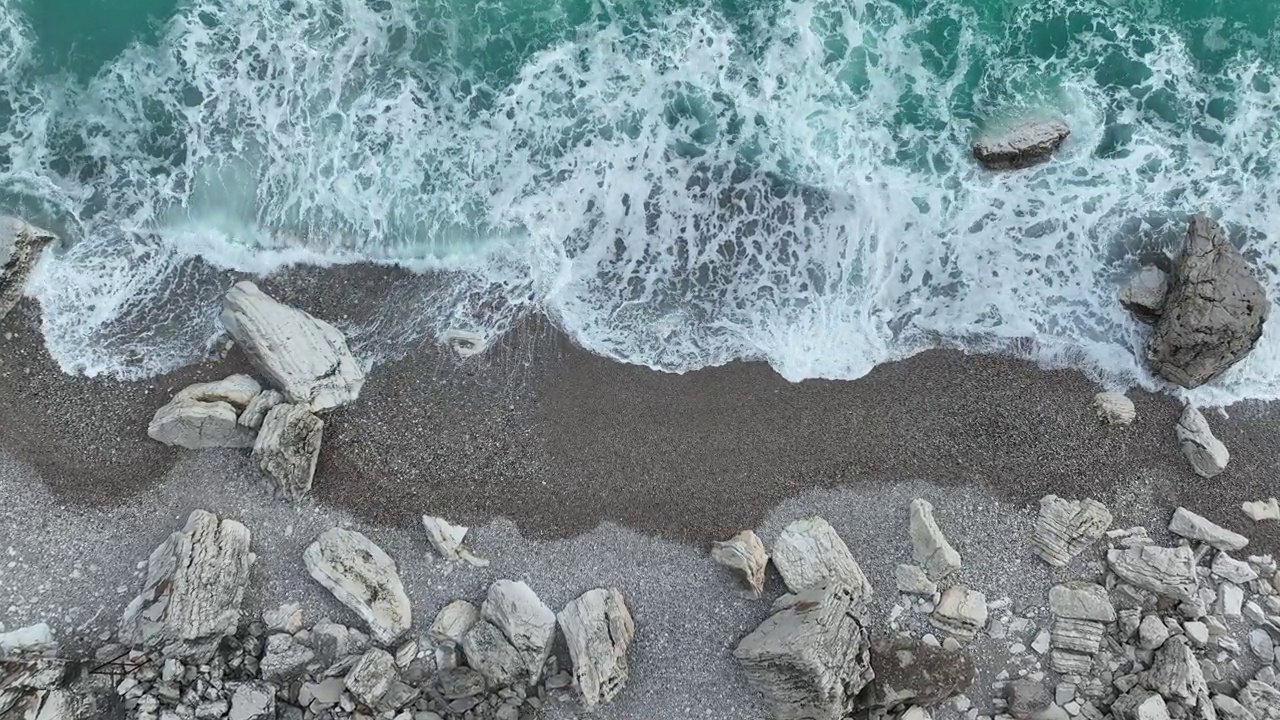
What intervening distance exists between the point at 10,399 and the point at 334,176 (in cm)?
707

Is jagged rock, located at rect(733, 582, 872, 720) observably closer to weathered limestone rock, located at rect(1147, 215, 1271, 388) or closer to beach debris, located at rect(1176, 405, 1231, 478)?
beach debris, located at rect(1176, 405, 1231, 478)

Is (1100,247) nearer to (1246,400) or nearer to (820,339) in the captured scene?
(1246,400)

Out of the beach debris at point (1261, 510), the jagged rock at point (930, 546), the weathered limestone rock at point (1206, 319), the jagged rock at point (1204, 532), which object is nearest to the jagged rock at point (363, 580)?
the jagged rock at point (930, 546)

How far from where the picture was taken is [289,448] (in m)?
12.6

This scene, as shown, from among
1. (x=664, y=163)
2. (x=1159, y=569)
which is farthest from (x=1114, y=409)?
(x=664, y=163)

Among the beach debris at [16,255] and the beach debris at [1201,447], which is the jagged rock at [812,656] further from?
the beach debris at [16,255]

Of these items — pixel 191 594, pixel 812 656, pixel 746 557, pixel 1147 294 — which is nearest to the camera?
pixel 812 656

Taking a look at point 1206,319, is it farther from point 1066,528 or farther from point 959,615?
point 959,615

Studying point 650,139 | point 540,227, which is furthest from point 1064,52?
point 540,227

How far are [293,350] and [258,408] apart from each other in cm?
120

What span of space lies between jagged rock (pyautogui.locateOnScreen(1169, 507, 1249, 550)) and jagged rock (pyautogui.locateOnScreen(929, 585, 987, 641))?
13.3 ft

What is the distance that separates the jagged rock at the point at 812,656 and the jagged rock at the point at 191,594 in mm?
8556

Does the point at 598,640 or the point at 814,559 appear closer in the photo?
the point at 598,640

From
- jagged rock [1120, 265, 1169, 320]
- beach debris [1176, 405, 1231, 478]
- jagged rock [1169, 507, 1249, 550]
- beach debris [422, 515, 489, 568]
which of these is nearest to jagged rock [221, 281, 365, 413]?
beach debris [422, 515, 489, 568]
